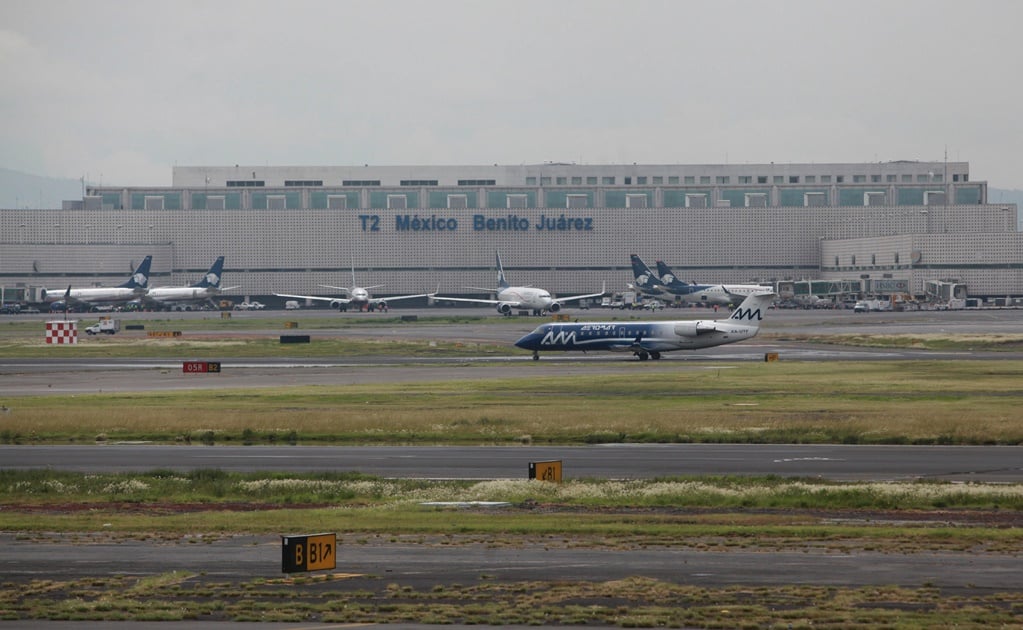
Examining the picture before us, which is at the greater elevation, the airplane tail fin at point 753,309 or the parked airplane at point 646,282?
the parked airplane at point 646,282

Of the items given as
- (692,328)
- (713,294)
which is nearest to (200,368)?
(692,328)

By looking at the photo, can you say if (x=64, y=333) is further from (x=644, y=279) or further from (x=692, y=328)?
(x=644, y=279)

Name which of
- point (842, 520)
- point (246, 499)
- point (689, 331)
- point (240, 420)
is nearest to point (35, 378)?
point (240, 420)

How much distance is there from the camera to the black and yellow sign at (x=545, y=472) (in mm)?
37719

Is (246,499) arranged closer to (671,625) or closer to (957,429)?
(671,625)

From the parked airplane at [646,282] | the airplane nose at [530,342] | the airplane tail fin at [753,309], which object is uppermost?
the parked airplane at [646,282]

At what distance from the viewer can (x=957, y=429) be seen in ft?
164

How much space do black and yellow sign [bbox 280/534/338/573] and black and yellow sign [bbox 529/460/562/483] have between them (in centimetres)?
1227

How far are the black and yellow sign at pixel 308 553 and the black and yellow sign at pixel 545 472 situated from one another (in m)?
12.3

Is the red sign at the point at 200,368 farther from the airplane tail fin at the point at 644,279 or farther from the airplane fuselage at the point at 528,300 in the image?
the airplane tail fin at the point at 644,279

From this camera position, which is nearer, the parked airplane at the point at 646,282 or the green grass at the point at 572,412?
the green grass at the point at 572,412

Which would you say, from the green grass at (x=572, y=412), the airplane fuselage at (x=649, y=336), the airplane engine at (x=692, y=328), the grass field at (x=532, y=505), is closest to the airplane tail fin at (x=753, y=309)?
the airplane fuselage at (x=649, y=336)

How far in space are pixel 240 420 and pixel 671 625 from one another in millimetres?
37733

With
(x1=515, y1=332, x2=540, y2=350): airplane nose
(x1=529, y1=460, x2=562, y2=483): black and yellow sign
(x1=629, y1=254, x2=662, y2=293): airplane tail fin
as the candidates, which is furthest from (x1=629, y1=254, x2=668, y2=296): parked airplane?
(x1=529, y1=460, x2=562, y2=483): black and yellow sign
